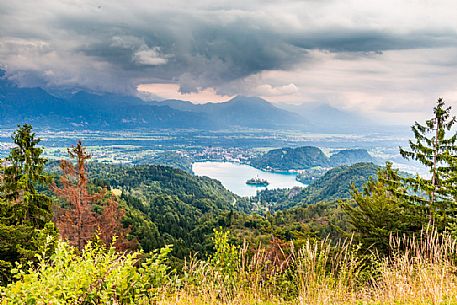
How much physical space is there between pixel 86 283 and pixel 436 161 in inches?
497

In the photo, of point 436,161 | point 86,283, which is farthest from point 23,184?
point 436,161

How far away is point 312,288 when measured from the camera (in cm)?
400

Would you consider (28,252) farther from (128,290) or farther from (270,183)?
(270,183)

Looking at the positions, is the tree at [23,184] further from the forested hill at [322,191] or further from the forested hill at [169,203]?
the forested hill at [322,191]

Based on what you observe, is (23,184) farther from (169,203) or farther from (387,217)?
(169,203)

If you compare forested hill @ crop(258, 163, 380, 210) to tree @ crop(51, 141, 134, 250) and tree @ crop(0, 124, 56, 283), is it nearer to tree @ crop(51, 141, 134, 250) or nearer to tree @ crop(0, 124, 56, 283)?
tree @ crop(51, 141, 134, 250)

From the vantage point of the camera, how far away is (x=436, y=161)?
12.1m

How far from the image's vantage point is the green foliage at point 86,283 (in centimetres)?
305

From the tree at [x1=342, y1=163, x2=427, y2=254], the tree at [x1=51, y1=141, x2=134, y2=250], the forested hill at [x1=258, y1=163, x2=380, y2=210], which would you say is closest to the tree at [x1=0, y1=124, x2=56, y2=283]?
the tree at [x1=51, y1=141, x2=134, y2=250]

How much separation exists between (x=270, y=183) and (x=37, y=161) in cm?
16784

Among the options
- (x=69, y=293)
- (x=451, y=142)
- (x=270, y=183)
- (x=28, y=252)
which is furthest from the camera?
(x=270, y=183)

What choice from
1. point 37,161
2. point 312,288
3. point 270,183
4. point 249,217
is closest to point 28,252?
point 37,161

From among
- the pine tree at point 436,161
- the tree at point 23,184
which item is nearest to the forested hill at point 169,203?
the tree at point 23,184

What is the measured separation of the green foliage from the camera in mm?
3053
